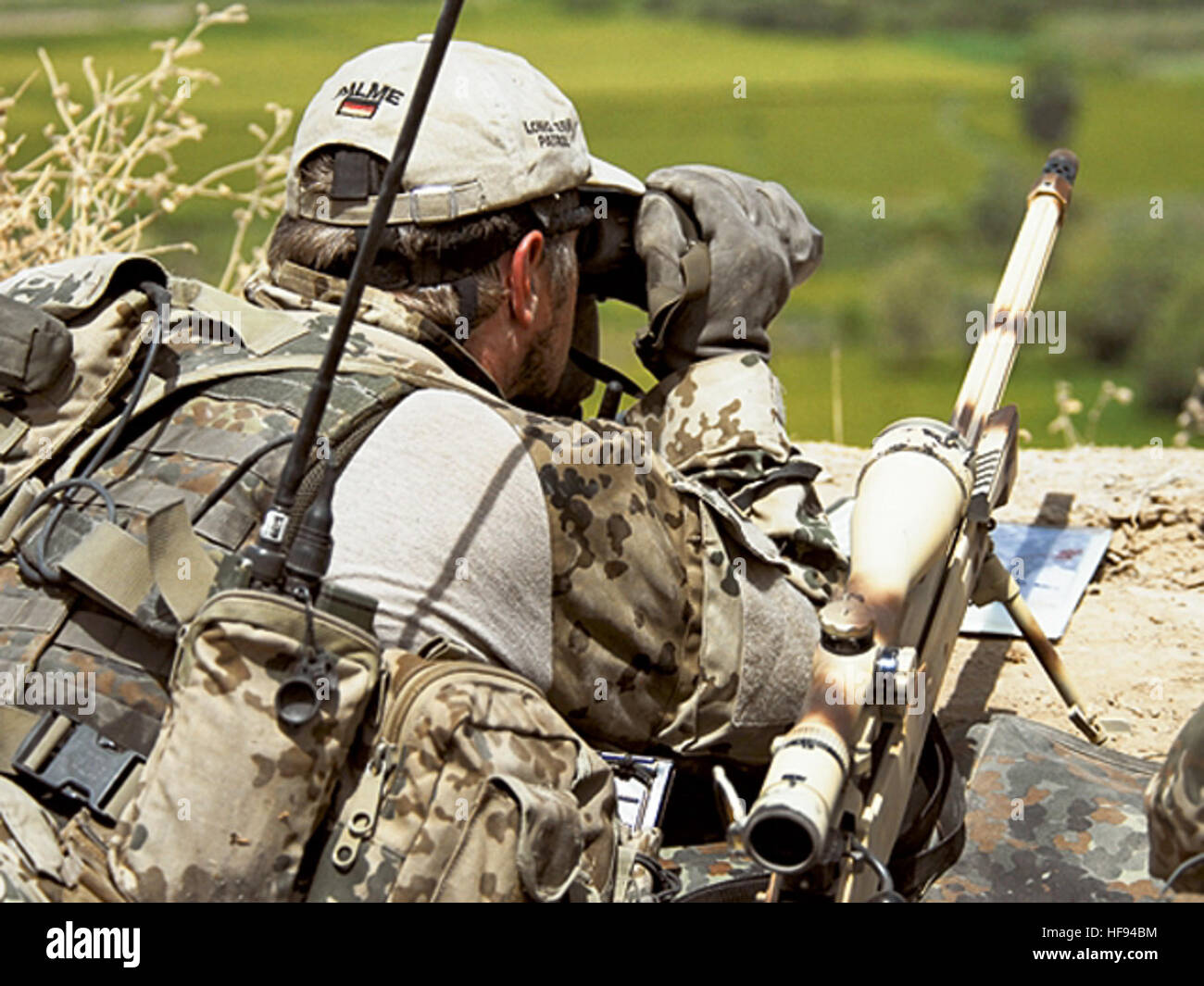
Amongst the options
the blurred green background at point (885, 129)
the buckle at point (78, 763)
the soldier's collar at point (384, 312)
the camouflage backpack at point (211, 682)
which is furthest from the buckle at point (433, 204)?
the blurred green background at point (885, 129)

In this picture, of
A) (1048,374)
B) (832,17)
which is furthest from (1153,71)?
(1048,374)

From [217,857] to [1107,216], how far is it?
45296 millimetres

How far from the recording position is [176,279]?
2.67 metres

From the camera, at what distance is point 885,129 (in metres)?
→ 54.0

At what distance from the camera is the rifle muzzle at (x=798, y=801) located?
205 centimetres

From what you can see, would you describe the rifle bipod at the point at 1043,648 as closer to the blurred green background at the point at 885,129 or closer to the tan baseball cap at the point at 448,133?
the tan baseball cap at the point at 448,133

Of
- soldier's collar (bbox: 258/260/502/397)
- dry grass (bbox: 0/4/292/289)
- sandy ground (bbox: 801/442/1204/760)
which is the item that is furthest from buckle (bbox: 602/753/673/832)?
dry grass (bbox: 0/4/292/289)

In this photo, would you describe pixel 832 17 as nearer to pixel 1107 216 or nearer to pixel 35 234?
pixel 1107 216

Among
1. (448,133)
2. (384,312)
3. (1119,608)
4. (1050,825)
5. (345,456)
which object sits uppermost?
(448,133)

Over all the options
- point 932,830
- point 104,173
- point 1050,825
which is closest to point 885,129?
point 104,173

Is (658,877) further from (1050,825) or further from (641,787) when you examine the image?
(1050,825)

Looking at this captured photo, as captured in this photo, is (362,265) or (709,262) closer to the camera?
(362,265)

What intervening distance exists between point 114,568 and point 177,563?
95 millimetres

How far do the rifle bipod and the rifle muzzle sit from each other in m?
1.08
